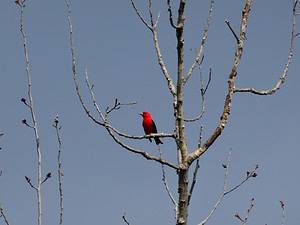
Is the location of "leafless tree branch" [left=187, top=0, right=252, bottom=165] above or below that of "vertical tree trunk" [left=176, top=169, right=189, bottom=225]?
above

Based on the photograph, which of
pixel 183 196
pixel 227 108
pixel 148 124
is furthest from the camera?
pixel 148 124

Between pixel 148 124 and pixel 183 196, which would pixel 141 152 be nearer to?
pixel 183 196

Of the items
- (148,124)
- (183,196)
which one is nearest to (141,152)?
(183,196)

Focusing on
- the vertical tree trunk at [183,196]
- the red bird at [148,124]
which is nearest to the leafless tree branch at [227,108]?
the vertical tree trunk at [183,196]

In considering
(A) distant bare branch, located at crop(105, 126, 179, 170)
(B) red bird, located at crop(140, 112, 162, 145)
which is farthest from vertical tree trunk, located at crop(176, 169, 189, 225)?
(B) red bird, located at crop(140, 112, 162, 145)

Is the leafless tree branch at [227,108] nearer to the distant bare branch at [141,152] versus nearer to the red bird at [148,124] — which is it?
the distant bare branch at [141,152]

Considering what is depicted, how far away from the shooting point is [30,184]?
4953 mm

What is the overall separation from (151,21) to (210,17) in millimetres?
637

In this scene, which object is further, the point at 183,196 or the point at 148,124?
the point at 148,124

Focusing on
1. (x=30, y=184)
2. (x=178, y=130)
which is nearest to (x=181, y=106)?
(x=178, y=130)

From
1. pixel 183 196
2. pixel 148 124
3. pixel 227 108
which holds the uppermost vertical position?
pixel 148 124

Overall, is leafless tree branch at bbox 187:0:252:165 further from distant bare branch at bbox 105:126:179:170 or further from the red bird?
the red bird

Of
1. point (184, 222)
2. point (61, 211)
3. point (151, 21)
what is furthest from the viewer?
point (61, 211)

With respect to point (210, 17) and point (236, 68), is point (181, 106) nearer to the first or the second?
point (236, 68)
